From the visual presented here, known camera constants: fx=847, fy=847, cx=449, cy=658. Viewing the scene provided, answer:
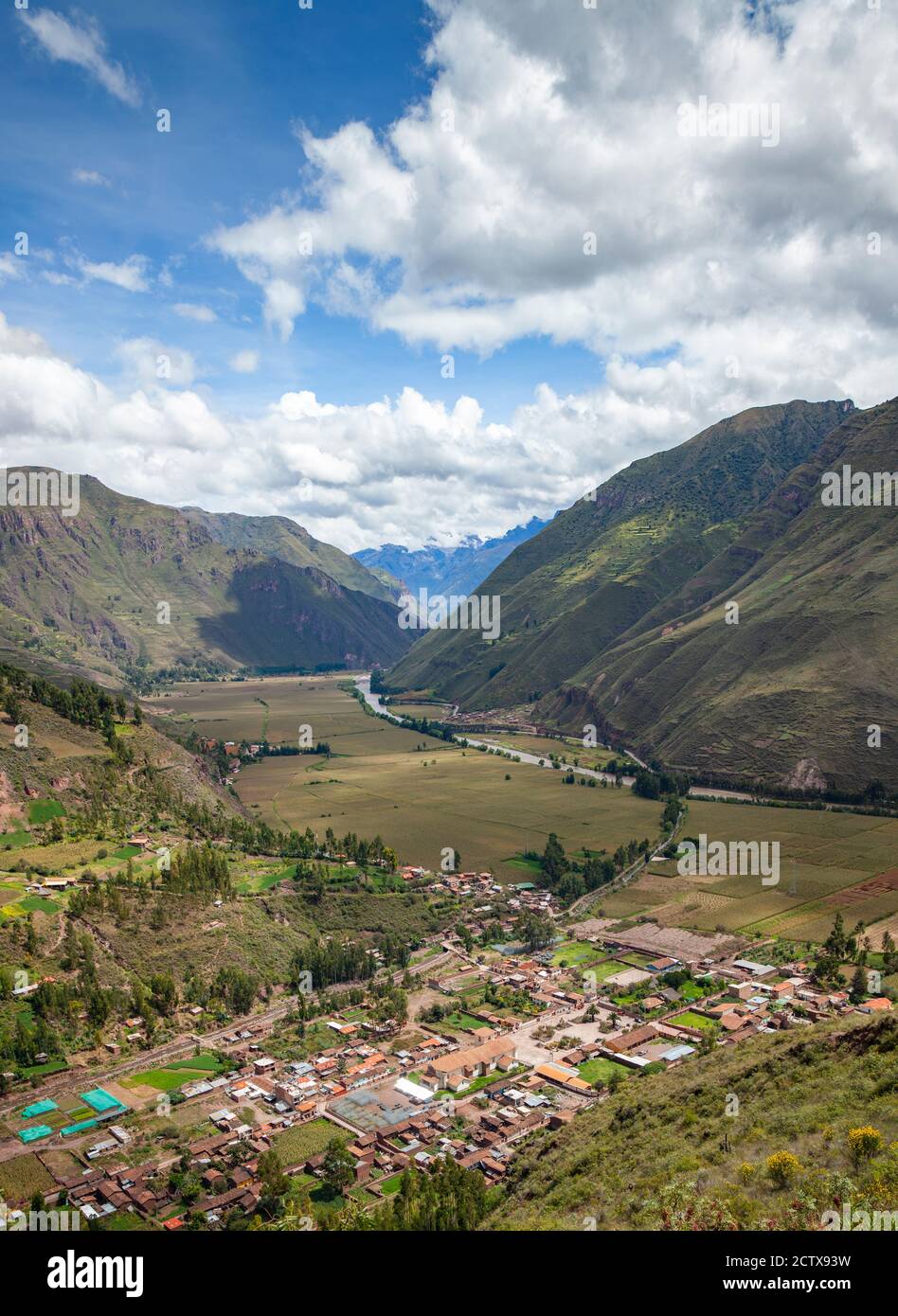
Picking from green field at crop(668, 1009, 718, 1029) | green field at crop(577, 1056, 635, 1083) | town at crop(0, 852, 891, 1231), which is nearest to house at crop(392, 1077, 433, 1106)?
town at crop(0, 852, 891, 1231)

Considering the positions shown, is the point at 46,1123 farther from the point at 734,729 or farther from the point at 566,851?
the point at 734,729

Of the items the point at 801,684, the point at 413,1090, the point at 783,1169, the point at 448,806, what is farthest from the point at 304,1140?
the point at 801,684

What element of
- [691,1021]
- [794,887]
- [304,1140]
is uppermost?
[794,887]

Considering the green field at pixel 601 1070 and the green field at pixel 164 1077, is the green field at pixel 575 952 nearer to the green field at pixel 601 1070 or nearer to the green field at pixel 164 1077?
the green field at pixel 601 1070

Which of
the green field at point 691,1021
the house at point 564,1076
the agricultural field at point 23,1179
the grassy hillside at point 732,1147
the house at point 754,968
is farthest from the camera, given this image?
the house at point 754,968

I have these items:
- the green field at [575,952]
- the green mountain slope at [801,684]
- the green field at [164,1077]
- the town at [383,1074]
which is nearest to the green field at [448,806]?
the green field at [575,952]

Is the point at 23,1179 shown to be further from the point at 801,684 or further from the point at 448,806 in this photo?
the point at 801,684
